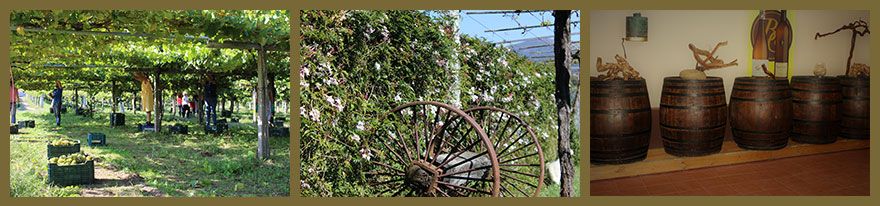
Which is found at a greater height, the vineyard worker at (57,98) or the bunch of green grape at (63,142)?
the vineyard worker at (57,98)

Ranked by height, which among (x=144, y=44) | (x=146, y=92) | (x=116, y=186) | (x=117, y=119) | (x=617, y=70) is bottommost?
(x=116, y=186)

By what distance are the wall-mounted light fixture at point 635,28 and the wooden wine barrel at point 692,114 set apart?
0.31 m

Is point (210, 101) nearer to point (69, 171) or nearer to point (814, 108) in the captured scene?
point (69, 171)

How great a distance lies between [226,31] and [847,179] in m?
4.11

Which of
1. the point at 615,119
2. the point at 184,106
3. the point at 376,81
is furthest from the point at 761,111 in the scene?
the point at 184,106

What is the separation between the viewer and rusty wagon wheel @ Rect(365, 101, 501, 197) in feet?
10.8

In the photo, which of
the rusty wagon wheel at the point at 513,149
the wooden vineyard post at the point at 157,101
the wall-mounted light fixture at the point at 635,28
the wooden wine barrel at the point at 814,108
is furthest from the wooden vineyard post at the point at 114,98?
the wooden wine barrel at the point at 814,108

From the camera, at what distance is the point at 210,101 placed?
6.12m

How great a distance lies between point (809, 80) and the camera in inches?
168

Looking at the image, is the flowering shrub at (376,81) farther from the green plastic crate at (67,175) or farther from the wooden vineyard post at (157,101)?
the wooden vineyard post at (157,101)

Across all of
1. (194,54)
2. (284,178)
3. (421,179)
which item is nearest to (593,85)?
(421,179)

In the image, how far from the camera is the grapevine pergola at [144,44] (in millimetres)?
3801

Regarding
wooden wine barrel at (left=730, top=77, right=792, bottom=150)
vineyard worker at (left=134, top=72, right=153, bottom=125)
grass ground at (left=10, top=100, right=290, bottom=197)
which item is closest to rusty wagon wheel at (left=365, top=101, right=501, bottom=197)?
grass ground at (left=10, top=100, right=290, bottom=197)

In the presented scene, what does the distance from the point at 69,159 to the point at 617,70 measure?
136 inches
